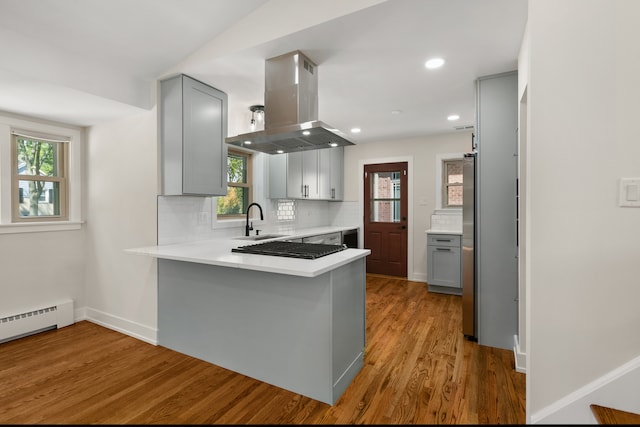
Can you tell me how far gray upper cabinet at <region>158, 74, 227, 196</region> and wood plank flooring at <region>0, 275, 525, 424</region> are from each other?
144cm

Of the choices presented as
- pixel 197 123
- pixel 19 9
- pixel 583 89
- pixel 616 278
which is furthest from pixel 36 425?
pixel 583 89

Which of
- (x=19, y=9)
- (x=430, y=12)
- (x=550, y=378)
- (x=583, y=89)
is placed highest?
(x=19, y=9)

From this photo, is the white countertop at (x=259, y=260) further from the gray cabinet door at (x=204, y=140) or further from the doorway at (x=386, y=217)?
the doorway at (x=386, y=217)

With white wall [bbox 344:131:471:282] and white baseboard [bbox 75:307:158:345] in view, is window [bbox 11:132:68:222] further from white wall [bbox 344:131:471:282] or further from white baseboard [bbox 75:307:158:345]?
white wall [bbox 344:131:471:282]

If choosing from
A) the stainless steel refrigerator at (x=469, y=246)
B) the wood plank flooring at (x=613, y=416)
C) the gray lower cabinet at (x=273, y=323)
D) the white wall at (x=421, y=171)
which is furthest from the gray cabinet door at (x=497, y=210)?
the white wall at (x=421, y=171)

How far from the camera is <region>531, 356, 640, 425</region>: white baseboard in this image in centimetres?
127

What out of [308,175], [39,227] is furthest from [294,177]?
[39,227]

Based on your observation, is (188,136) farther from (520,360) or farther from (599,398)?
(520,360)

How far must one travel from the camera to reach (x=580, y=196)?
1.35 meters

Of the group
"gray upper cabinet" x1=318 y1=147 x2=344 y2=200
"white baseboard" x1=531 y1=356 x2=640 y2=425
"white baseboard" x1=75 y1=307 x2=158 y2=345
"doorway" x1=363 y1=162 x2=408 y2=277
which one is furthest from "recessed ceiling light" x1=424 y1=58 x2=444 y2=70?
"white baseboard" x1=75 y1=307 x2=158 y2=345

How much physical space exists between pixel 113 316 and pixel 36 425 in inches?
58.2

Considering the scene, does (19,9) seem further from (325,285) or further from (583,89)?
(583,89)

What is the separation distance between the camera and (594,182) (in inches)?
52.1

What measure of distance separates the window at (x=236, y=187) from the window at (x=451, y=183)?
306 centimetres
